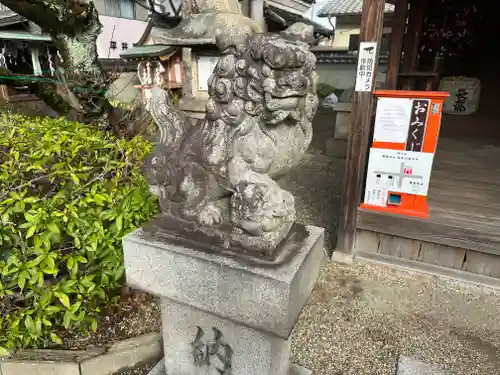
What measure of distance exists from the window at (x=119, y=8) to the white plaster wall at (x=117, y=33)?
1.45 ft

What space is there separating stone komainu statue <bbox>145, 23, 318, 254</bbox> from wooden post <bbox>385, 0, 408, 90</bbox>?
5.36 meters

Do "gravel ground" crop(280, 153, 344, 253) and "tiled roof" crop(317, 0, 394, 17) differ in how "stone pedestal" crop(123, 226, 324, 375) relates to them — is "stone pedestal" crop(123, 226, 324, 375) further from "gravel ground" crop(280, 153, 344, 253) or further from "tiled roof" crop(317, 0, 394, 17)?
"tiled roof" crop(317, 0, 394, 17)

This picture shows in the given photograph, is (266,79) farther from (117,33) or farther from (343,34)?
(343,34)

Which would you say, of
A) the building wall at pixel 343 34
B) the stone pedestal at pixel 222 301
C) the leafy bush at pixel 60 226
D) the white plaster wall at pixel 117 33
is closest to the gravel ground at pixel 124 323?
the leafy bush at pixel 60 226

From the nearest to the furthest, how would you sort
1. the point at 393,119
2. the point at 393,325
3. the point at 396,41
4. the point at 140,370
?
the point at 140,370
the point at 393,325
the point at 393,119
the point at 396,41

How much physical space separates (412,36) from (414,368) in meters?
6.63

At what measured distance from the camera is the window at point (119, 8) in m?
14.9

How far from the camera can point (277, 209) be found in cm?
164

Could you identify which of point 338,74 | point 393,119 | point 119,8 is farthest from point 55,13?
point 338,74

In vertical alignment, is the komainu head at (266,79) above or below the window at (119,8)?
below

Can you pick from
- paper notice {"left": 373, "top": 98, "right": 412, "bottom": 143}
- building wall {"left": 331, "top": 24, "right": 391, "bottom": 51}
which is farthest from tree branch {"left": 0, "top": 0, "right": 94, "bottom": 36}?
building wall {"left": 331, "top": 24, "right": 391, "bottom": 51}

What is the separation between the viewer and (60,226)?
2.46 meters

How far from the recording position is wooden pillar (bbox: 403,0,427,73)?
282 inches

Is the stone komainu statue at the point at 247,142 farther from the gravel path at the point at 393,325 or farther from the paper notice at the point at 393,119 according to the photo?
the paper notice at the point at 393,119
